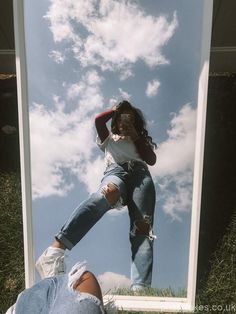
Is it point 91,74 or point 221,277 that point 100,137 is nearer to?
point 91,74

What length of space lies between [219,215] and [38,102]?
49.7 inches

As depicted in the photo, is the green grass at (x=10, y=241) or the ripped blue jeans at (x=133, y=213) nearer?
the ripped blue jeans at (x=133, y=213)

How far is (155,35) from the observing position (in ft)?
6.69

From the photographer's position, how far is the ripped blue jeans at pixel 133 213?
2145 millimetres

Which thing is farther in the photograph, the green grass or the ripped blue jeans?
the green grass

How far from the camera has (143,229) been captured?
2.14 metres

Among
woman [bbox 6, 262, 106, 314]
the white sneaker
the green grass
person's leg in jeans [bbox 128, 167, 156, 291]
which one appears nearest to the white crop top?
person's leg in jeans [bbox 128, 167, 156, 291]

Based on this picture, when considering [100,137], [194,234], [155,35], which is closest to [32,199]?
[100,137]

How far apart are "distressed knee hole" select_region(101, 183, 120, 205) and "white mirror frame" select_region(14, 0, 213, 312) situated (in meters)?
0.40

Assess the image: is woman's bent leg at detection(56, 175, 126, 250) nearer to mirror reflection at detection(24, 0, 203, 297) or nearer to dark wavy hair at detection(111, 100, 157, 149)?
mirror reflection at detection(24, 0, 203, 297)

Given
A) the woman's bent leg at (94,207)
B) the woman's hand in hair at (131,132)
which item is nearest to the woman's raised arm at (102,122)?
the woman's hand in hair at (131,132)

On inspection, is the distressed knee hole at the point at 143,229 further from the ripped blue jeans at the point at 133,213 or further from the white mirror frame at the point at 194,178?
the white mirror frame at the point at 194,178

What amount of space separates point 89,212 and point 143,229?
30 cm

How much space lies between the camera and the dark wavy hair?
82.9 inches
